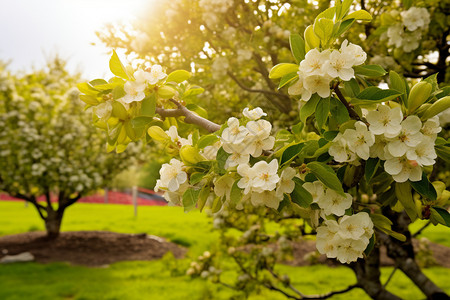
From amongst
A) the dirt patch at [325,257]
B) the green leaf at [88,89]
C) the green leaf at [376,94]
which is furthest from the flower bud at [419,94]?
the dirt patch at [325,257]

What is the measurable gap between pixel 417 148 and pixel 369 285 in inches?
118

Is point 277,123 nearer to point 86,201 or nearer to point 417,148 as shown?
point 417,148

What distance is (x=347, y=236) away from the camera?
137 centimetres

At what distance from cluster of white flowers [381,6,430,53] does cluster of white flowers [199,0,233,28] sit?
143 cm

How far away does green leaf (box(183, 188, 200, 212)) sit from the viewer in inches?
52.7

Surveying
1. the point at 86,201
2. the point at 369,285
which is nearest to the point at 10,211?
the point at 86,201

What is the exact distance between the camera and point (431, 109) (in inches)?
51.8

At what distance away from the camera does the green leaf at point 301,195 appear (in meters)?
1.33

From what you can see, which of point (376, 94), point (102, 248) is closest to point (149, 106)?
point (376, 94)

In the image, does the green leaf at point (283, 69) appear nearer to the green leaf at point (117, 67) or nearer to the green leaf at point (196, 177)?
the green leaf at point (196, 177)

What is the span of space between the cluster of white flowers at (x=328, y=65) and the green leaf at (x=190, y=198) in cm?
52

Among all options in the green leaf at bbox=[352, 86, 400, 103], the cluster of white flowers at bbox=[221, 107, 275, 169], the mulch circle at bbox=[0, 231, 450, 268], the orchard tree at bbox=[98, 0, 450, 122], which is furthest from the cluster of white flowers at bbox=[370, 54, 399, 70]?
the mulch circle at bbox=[0, 231, 450, 268]

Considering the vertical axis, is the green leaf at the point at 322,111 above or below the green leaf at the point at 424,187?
above

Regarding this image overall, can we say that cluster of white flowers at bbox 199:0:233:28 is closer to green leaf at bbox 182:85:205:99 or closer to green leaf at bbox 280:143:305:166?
green leaf at bbox 182:85:205:99
